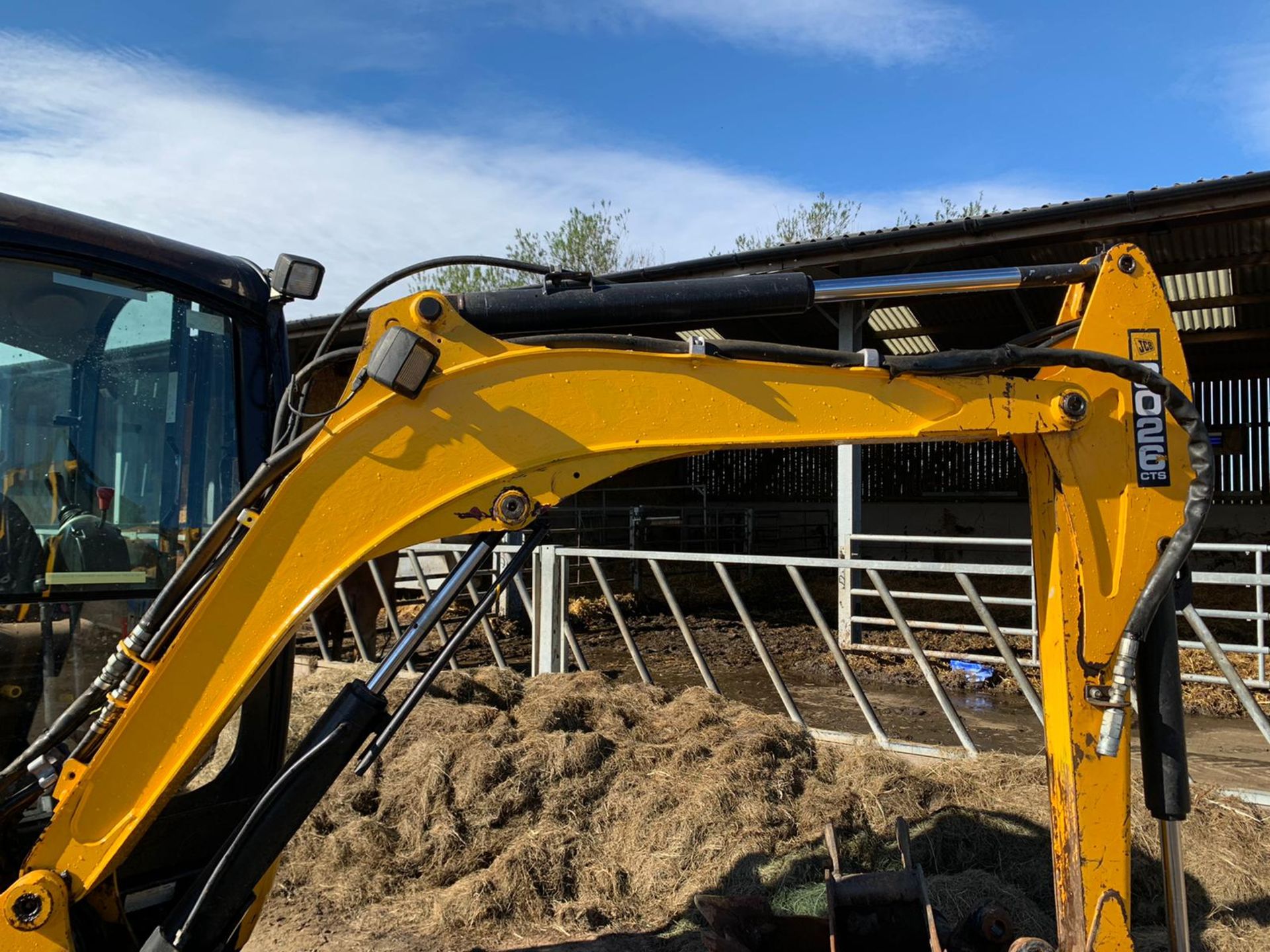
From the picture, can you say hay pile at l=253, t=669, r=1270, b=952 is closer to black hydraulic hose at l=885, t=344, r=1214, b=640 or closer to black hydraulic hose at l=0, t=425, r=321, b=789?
black hydraulic hose at l=885, t=344, r=1214, b=640

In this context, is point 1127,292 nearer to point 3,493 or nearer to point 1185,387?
point 1185,387

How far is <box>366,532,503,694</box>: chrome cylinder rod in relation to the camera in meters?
2.19

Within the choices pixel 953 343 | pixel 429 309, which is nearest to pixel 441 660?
pixel 429 309

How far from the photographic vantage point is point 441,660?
2.38 m

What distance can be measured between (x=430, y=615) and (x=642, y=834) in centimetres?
265

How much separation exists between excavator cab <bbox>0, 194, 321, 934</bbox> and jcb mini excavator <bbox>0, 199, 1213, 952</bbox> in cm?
4

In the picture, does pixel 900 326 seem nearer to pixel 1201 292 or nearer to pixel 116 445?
pixel 1201 292

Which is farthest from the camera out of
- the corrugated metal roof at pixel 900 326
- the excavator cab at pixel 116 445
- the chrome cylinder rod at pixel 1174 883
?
the corrugated metal roof at pixel 900 326

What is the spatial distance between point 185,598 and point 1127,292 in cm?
232

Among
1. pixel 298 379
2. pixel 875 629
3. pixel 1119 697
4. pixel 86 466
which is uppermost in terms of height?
pixel 298 379

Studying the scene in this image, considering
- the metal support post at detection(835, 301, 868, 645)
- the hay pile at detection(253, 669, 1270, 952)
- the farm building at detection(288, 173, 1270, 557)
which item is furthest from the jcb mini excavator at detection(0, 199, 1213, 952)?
the metal support post at detection(835, 301, 868, 645)

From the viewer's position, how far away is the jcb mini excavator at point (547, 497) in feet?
6.99

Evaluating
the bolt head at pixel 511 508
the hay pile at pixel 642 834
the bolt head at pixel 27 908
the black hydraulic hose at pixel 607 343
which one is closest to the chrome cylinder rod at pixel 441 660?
the bolt head at pixel 511 508

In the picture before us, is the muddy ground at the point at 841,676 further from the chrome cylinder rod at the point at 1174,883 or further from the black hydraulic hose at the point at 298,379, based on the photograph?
the black hydraulic hose at the point at 298,379
